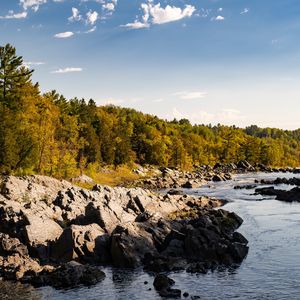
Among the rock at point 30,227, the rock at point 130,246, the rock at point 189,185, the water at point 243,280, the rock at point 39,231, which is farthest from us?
the rock at point 189,185

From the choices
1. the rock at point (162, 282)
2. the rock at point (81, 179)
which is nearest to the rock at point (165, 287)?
the rock at point (162, 282)

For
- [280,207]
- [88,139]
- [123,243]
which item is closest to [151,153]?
[88,139]

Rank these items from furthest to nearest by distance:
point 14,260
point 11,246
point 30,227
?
1. point 30,227
2. point 11,246
3. point 14,260

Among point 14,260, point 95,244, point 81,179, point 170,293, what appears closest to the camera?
point 170,293

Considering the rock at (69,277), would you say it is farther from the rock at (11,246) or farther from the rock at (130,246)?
the rock at (11,246)

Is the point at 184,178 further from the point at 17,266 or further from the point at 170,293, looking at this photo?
the point at 170,293

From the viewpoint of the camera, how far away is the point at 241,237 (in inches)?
1937

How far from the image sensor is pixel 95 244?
4378 cm

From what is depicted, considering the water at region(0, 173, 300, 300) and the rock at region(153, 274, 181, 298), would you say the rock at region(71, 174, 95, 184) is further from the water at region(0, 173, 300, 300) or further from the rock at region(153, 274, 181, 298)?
the rock at region(153, 274, 181, 298)

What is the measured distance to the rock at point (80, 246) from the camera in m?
42.2

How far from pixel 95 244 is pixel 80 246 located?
5.48 feet

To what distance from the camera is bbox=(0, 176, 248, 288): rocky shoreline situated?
3816cm

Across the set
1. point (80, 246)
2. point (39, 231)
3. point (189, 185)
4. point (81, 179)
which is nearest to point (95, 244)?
point (80, 246)

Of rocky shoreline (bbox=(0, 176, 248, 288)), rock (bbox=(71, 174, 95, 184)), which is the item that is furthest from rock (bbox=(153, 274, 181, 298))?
rock (bbox=(71, 174, 95, 184))
